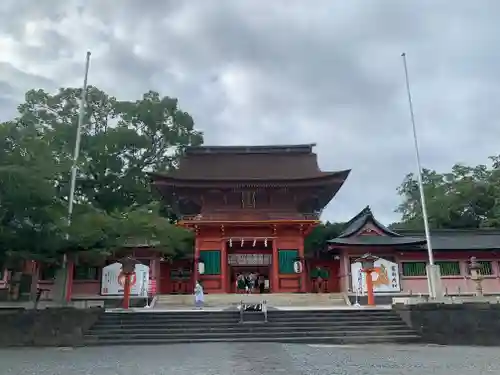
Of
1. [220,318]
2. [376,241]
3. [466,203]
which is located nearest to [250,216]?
[376,241]

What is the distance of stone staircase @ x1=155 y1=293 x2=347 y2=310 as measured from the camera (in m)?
20.4

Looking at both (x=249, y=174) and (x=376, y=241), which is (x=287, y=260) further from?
(x=249, y=174)

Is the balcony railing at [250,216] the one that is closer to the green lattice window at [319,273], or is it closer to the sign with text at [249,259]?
the sign with text at [249,259]

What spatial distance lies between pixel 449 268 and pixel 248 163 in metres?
13.3

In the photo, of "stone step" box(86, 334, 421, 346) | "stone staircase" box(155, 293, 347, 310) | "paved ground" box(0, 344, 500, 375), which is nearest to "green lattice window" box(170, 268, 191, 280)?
"stone staircase" box(155, 293, 347, 310)

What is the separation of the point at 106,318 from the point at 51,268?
29.7 ft

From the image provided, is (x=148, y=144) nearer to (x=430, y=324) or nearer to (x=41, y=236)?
(x=41, y=236)

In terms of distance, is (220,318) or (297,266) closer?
(220,318)

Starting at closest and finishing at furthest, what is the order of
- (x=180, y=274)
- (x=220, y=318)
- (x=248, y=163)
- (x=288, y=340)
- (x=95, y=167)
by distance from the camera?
(x=288, y=340) < (x=220, y=318) < (x=180, y=274) < (x=248, y=163) < (x=95, y=167)

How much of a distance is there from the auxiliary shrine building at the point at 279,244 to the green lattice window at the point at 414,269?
5 centimetres

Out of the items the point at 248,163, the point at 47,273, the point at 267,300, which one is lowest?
the point at 267,300

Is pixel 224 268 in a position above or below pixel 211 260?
below

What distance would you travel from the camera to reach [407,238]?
23.2 m

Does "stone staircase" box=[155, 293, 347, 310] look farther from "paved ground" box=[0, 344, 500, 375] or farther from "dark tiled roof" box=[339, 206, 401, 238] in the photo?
"paved ground" box=[0, 344, 500, 375]
